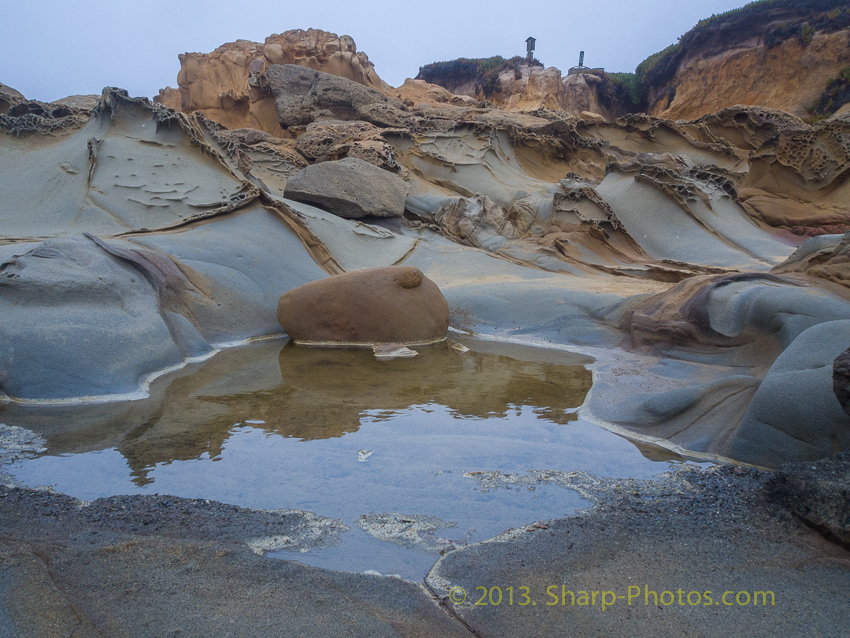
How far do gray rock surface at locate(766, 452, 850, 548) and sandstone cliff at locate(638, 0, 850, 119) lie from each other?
72.3 feet

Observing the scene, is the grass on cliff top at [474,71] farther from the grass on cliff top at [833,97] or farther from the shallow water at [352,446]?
the shallow water at [352,446]

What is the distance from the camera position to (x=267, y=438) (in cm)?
292

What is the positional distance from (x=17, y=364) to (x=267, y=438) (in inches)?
62.9

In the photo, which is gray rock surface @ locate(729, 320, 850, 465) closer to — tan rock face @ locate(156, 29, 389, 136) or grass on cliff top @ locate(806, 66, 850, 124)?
tan rock face @ locate(156, 29, 389, 136)

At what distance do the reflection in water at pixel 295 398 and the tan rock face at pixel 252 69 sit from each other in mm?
11619

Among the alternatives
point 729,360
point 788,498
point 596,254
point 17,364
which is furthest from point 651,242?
point 17,364

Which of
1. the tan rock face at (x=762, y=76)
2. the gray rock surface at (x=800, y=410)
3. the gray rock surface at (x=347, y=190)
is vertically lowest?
the gray rock surface at (x=800, y=410)

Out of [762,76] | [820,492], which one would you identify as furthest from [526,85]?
[820,492]

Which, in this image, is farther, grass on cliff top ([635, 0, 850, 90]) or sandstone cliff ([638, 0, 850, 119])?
grass on cliff top ([635, 0, 850, 90])

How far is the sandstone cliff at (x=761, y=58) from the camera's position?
20156 millimetres

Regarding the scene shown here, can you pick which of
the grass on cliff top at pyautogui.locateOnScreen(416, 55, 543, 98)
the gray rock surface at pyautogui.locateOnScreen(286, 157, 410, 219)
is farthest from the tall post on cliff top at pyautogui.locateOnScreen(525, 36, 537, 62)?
the gray rock surface at pyautogui.locateOnScreen(286, 157, 410, 219)

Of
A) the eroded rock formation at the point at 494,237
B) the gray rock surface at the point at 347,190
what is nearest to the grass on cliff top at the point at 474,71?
the eroded rock formation at the point at 494,237

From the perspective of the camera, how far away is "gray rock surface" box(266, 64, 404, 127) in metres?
12.8

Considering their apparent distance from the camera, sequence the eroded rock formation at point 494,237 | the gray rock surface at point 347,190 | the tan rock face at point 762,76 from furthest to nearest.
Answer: the tan rock face at point 762,76
the gray rock surface at point 347,190
the eroded rock formation at point 494,237
